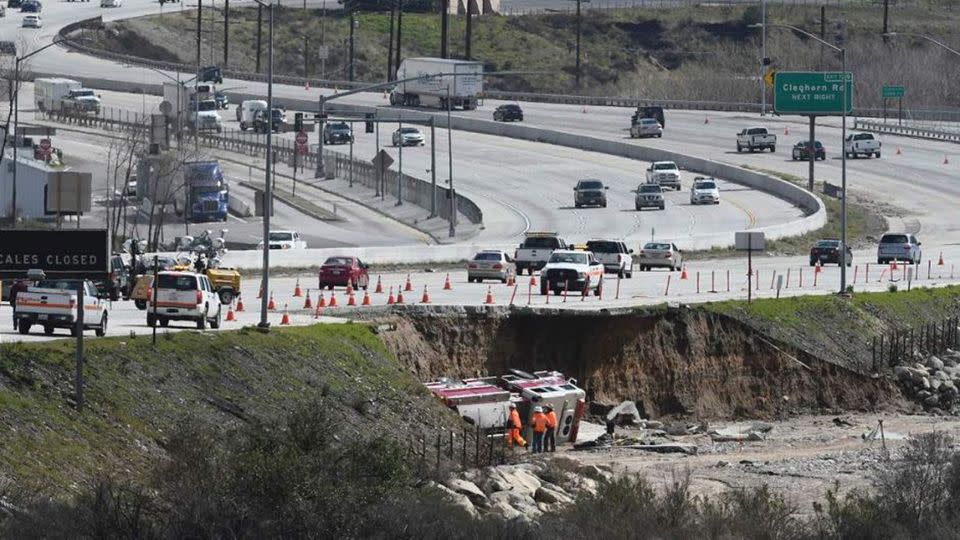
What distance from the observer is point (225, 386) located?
145 feet

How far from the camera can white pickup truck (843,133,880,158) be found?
128 meters

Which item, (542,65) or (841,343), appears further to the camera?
(542,65)

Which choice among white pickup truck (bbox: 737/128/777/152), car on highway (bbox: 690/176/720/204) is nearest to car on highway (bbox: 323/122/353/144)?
white pickup truck (bbox: 737/128/777/152)

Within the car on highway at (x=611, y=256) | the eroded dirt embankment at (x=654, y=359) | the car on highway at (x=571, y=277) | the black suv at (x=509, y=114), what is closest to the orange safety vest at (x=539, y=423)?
the eroded dirt embankment at (x=654, y=359)

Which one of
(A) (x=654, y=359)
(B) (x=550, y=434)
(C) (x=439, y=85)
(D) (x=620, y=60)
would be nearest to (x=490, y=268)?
(A) (x=654, y=359)

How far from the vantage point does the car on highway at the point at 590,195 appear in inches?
4252

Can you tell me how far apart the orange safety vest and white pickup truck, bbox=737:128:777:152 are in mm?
82144

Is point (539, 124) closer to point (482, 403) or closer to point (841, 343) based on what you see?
point (841, 343)

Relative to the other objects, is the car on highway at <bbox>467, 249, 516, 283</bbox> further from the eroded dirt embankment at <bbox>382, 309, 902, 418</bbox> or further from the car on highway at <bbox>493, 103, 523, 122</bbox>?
the car on highway at <bbox>493, 103, 523, 122</bbox>

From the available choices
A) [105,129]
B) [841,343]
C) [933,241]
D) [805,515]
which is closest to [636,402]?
[841,343]

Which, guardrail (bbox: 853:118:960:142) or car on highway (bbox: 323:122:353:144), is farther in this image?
guardrail (bbox: 853:118:960:142)

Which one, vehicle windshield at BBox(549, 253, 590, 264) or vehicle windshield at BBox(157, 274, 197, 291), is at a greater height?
vehicle windshield at BBox(157, 274, 197, 291)

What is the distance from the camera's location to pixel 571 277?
64.2 metres

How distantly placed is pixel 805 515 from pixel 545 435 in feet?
30.9
